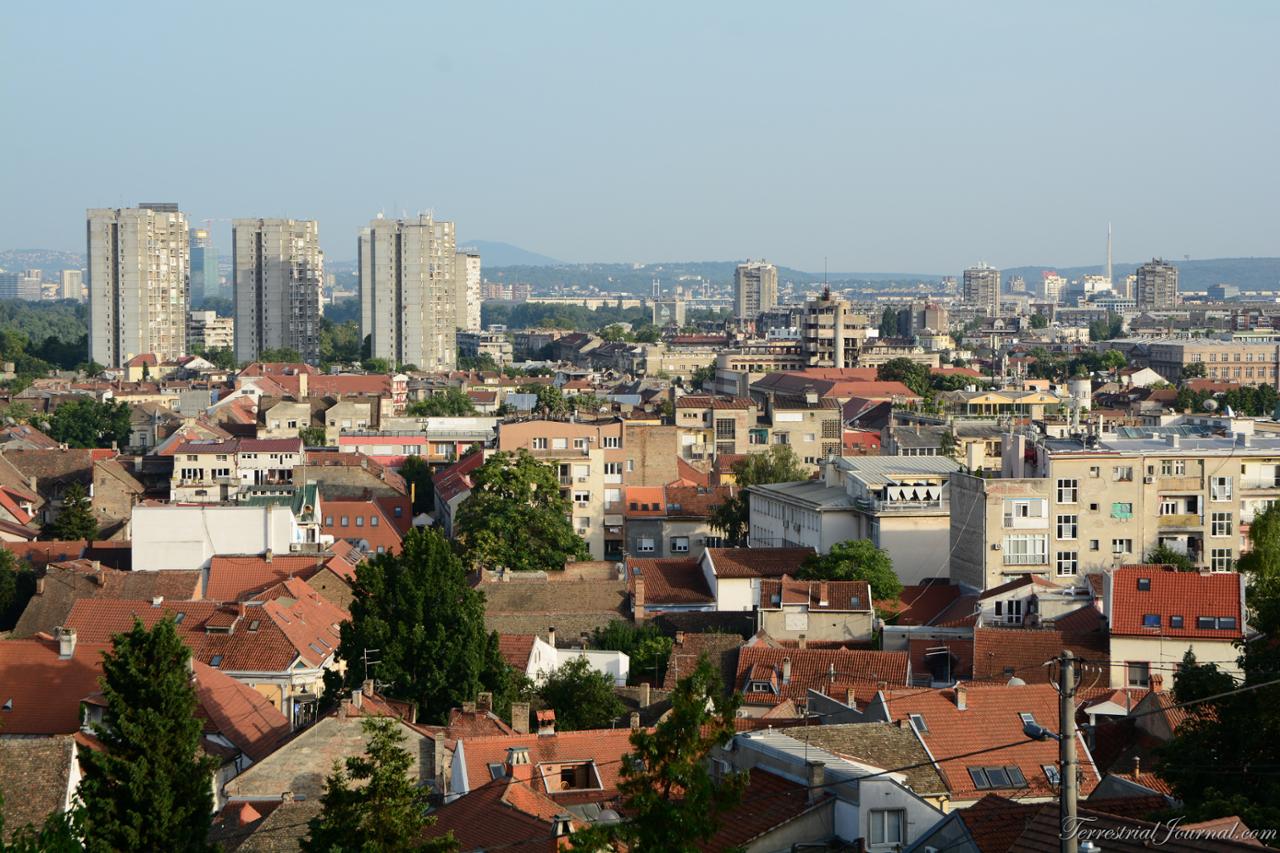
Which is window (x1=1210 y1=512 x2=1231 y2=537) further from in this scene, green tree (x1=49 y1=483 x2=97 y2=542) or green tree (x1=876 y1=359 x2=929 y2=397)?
green tree (x1=876 y1=359 x2=929 y2=397)

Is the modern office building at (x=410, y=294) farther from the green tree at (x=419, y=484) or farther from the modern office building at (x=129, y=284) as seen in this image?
the green tree at (x=419, y=484)

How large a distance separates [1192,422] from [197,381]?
76.2 meters

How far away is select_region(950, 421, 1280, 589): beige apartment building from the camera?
1689 inches

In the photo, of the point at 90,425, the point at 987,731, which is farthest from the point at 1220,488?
the point at 90,425

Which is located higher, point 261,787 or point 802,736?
point 802,736

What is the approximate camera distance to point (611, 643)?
38688mm

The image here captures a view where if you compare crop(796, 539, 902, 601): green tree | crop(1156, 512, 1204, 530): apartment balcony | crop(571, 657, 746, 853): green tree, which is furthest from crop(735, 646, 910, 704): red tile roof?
crop(571, 657, 746, 853): green tree

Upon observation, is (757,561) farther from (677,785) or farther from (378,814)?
(677,785)

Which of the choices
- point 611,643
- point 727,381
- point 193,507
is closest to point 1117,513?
point 611,643

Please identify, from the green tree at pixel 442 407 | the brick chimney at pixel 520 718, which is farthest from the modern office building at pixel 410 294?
the brick chimney at pixel 520 718

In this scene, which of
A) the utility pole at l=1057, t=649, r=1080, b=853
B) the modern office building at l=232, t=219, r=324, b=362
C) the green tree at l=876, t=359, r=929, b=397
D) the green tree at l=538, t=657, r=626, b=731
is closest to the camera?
the utility pole at l=1057, t=649, r=1080, b=853

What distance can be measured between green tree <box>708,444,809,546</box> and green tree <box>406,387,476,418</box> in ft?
92.4

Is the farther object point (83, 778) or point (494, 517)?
point (494, 517)

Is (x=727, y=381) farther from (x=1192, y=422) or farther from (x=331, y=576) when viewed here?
(x=331, y=576)
